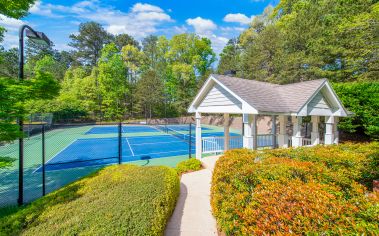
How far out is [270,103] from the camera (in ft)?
28.0

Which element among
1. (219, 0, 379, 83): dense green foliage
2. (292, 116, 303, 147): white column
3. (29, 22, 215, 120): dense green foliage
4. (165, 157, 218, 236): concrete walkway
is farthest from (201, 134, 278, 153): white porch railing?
(29, 22, 215, 120): dense green foliage

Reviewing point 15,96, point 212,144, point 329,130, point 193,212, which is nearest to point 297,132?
point 329,130

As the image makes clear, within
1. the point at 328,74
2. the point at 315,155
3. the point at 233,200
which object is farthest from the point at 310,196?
the point at 328,74

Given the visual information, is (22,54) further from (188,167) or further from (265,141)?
(265,141)

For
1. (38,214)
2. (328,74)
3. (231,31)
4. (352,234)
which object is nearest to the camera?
(352,234)

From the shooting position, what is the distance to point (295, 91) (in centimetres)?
980

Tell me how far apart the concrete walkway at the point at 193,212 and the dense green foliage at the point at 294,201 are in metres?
0.79

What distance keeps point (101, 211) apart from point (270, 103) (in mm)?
7691

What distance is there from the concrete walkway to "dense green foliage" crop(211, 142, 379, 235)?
79 centimetres

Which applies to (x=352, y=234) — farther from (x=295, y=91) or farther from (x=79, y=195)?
Result: (x=295, y=91)

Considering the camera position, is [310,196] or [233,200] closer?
[310,196]

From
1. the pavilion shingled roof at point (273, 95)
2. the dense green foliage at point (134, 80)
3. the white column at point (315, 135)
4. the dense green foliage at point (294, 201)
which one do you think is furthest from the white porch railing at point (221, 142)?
the dense green foliage at point (134, 80)

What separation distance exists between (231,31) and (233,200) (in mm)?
54170

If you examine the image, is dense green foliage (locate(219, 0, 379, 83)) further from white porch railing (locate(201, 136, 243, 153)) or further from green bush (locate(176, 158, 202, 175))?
green bush (locate(176, 158, 202, 175))
